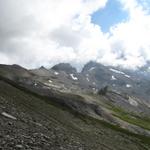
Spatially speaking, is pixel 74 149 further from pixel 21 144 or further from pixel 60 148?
pixel 21 144

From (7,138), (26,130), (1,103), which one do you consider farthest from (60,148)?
(1,103)

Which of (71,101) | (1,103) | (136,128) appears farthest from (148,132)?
(1,103)

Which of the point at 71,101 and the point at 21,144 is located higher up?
the point at 71,101

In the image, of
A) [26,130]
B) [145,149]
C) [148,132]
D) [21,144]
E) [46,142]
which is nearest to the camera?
[21,144]

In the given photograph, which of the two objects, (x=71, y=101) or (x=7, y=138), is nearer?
(x=7, y=138)

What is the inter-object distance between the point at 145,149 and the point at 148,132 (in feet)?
245

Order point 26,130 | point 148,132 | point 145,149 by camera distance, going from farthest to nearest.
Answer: point 148,132, point 145,149, point 26,130

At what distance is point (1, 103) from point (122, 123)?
382ft

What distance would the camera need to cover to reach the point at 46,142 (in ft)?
94.0

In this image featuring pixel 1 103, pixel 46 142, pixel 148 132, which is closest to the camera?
pixel 46 142

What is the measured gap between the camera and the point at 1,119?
31.0 meters

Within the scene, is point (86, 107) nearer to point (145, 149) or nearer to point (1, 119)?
point (145, 149)

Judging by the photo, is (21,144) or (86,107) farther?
(86,107)

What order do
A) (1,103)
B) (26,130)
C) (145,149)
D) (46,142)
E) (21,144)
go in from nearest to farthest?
1. (21,144)
2. (46,142)
3. (26,130)
4. (1,103)
5. (145,149)
